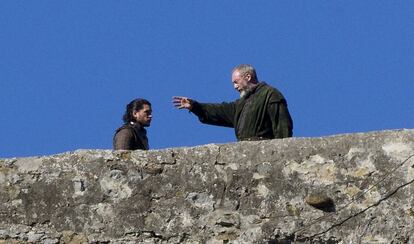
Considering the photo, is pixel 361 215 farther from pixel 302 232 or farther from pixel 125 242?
pixel 125 242

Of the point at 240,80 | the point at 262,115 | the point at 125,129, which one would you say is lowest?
the point at 125,129

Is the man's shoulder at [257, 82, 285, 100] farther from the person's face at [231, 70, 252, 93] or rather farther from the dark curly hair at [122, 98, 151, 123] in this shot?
the dark curly hair at [122, 98, 151, 123]

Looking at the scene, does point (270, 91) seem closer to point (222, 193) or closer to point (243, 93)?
point (243, 93)

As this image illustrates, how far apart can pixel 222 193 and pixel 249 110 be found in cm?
147

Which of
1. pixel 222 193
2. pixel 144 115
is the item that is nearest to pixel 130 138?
pixel 144 115

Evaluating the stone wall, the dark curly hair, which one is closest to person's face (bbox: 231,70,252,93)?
the dark curly hair

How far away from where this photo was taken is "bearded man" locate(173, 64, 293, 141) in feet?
46.9

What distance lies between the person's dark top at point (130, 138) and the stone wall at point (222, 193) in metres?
0.68

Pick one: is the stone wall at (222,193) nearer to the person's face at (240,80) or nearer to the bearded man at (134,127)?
the bearded man at (134,127)

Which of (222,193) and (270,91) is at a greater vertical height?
(270,91)

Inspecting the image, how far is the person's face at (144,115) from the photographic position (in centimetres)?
1469

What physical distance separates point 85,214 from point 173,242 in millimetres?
705

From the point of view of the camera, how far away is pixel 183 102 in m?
15.2

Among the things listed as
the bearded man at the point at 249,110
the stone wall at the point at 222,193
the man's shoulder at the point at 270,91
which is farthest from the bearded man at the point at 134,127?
the man's shoulder at the point at 270,91
